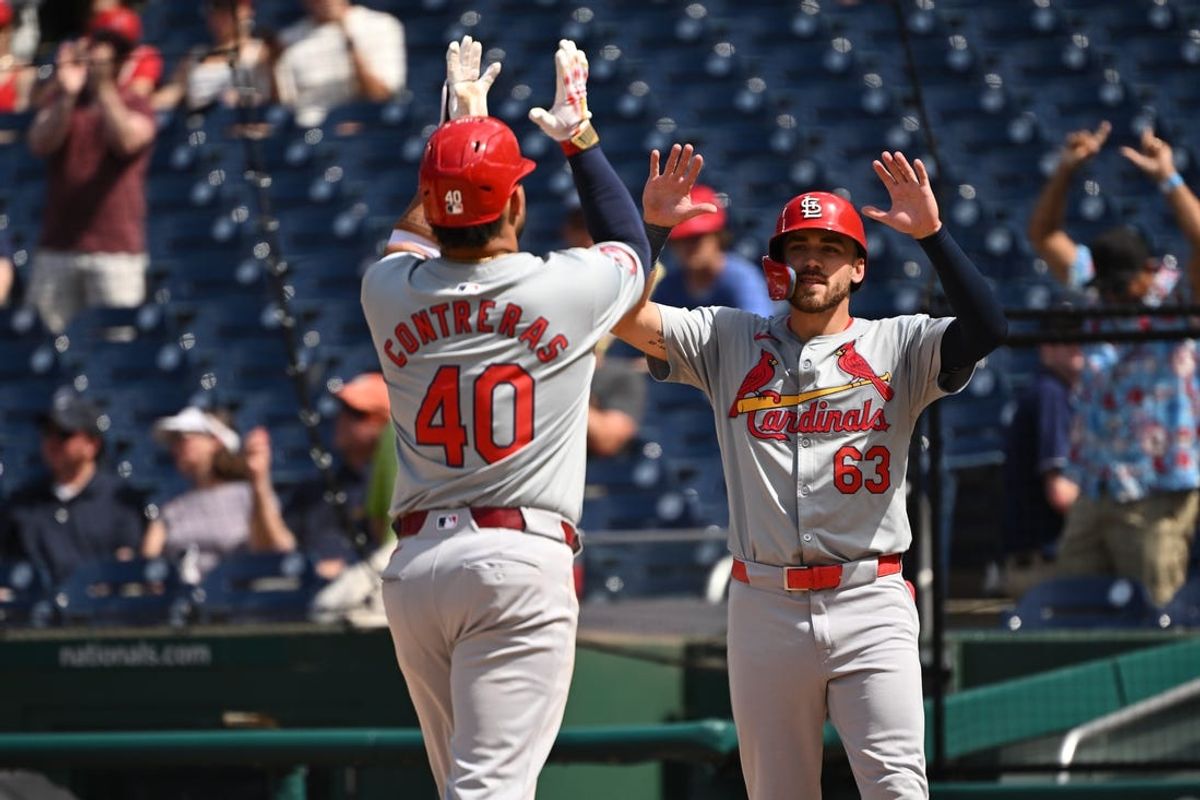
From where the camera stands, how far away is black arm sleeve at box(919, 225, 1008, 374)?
12.2 ft

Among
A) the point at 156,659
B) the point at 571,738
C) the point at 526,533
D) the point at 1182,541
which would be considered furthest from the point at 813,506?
the point at 156,659

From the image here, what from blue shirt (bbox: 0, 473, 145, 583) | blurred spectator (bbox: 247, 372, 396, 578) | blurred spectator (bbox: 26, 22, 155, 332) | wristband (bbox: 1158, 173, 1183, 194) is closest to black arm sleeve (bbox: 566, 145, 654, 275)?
wristband (bbox: 1158, 173, 1183, 194)

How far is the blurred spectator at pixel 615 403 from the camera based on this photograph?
7031mm

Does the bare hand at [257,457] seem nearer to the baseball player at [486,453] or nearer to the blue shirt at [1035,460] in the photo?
the blue shirt at [1035,460]

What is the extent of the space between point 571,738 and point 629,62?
5.86 m

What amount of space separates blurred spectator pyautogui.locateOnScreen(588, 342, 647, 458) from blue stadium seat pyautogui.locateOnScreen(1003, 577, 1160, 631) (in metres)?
1.76

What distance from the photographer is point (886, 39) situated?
9945 mm

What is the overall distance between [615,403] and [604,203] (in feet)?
11.5

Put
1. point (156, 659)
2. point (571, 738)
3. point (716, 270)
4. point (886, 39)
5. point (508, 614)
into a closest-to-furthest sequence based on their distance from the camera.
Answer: point (508, 614) < point (571, 738) < point (156, 659) < point (716, 270) < point (886, 39)

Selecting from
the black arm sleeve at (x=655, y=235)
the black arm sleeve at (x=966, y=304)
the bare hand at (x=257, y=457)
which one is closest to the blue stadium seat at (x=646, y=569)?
the bare hand at (x=257, y=457)

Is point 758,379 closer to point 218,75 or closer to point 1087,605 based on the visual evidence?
point 1087,605

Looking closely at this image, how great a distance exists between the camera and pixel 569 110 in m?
3.65

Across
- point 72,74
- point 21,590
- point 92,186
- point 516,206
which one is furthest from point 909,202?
point 72,74

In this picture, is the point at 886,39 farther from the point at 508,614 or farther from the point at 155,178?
the point at 508,614
